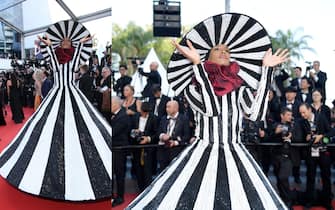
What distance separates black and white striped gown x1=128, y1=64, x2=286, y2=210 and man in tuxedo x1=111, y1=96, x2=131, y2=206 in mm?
171

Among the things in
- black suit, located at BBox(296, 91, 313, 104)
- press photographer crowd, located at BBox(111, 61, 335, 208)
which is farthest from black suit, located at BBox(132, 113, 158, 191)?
black suit, located at BBox(296, 91, 313, 104)

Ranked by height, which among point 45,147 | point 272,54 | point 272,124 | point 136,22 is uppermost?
point 136,22

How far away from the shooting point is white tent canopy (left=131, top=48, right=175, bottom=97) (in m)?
1.28

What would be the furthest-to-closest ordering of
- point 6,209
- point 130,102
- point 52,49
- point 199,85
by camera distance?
1. point 6,209
2. point 52,49
3. point 130,102
4. point 199,85

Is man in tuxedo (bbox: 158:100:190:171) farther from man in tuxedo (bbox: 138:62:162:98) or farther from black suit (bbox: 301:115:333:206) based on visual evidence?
black suit (bbox: 301:115:333:206)

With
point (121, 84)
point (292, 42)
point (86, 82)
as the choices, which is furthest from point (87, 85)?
point (292, 42)

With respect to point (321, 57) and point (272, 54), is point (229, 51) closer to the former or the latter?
point (272, 54)

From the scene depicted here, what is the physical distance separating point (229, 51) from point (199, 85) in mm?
171

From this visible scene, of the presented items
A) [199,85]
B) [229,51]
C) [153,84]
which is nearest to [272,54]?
[229,51]

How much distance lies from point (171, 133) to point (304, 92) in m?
0.55

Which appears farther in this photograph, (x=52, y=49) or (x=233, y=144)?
(x=52, y=49)

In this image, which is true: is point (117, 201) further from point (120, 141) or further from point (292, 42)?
point (292, 42)

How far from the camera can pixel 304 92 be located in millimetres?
1439

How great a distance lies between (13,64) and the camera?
150cm
